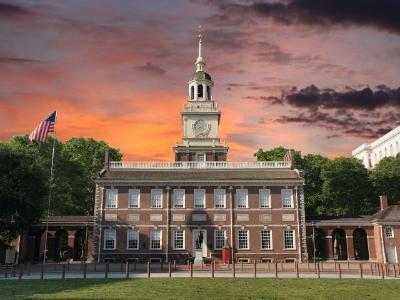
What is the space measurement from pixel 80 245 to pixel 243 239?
21695 millimetres

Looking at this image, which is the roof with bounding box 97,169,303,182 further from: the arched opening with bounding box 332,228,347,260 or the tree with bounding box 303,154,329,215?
the tree with bounding box 303,154,329,215

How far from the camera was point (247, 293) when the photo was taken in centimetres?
2180

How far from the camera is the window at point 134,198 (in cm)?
4719

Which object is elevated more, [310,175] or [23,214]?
[310,175]

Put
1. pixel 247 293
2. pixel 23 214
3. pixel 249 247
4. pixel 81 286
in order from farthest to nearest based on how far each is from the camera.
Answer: pixel 249 247 → pixel 23 214 → pixel 81 286 → pixel 247 293

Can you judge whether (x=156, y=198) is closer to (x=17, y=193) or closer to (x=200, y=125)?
(x=17, y=193)

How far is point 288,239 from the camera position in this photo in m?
46.7

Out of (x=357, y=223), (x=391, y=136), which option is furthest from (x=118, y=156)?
(x=391, y=136)

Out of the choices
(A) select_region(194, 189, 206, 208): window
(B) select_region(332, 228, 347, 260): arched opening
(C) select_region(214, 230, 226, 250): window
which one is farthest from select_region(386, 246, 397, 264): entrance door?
(A) select_region(194, 189, 206, 208): window

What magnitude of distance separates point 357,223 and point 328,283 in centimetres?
2475

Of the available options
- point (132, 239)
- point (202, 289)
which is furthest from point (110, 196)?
point (202, 289)

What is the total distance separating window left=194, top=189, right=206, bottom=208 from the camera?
4722 cm

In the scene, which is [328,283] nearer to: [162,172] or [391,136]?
[162,172]

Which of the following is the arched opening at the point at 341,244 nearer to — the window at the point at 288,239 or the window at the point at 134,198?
the window at the point at 288,239
